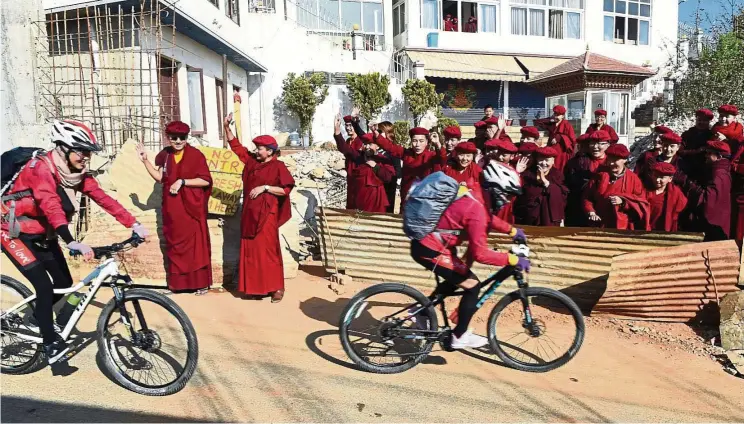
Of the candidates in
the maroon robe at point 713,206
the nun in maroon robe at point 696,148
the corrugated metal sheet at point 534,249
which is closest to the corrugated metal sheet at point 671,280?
the corrugated metal sheet at point 534,249

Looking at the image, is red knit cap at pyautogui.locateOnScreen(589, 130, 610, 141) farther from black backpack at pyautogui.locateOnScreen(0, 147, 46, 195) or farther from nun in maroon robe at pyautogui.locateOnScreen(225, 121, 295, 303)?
black backpack at pyautogui.locateOnScreen(0, 147, 46, 195)

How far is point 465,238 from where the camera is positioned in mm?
3768

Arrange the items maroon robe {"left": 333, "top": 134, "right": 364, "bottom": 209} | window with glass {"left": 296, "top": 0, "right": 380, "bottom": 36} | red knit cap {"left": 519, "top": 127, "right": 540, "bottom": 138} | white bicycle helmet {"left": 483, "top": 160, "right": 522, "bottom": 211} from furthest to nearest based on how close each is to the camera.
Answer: window with glass {"left": 296, "top": 0, "right": 380, "bottom": 36} → maroon robe {"left": 333, "top": 134, "right": 364, "bottom": 209} → red knit cap {"left": 519, "top": 127, "right": 540, "bottom": 138} → white bicycle helmet {"left": 483, "top": 160, "right": 522, "bottom": 211}

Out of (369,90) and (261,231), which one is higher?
(369,90)

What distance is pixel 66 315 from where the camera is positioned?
3.61 meters

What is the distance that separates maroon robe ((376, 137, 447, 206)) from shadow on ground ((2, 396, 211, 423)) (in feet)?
13.0

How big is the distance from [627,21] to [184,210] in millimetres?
25385

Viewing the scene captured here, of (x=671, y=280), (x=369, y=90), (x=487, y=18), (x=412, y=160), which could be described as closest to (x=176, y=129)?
(x=412, y=160)

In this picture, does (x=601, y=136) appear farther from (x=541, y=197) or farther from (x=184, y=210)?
(x=184, y=210)

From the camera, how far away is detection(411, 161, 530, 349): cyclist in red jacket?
362 centimetres

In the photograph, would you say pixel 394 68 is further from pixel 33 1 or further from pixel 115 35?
pixel 33 1

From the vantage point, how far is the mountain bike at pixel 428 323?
3.79 meters

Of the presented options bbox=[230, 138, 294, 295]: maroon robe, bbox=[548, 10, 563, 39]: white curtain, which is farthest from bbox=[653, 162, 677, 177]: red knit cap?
bbox=[548, 10, 563, 39]: white curtain

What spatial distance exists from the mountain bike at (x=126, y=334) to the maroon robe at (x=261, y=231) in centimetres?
208
